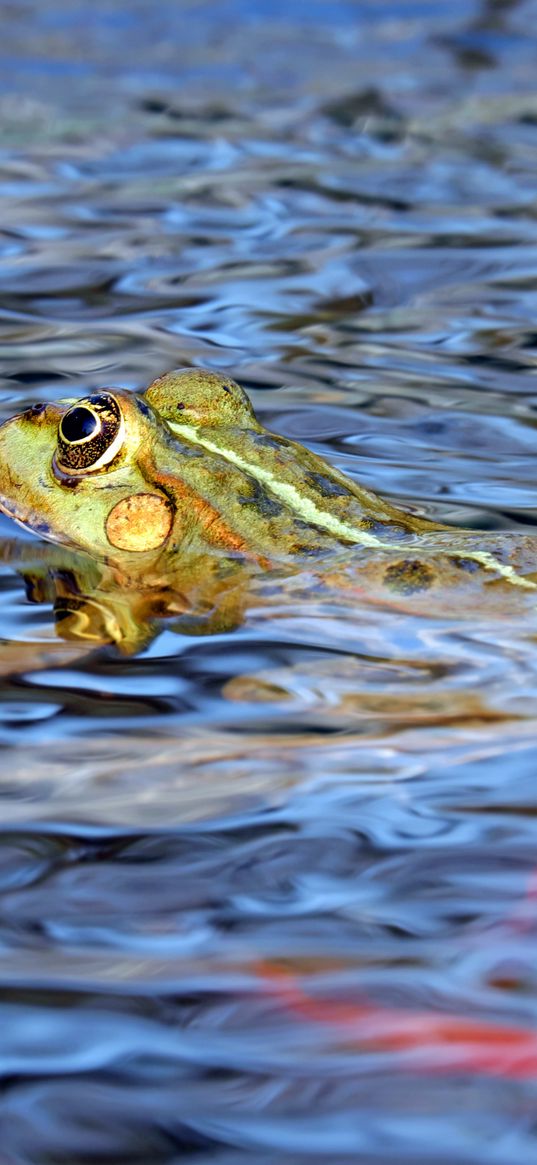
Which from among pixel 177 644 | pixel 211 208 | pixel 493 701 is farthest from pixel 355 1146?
pixel 211 208

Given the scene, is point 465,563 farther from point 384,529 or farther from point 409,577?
point 384,529

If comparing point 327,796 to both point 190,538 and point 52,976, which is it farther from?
point 190,538

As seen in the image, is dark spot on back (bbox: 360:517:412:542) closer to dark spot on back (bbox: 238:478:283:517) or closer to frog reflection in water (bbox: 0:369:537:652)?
frog reflection in water (bbox: 0:369:537:652)

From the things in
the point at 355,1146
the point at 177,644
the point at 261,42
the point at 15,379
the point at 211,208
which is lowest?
the point at 355,1146

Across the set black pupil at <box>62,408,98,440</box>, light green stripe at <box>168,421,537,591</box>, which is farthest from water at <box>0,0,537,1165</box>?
black pupil at <box>62,408,98,440</box>

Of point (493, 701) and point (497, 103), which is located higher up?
point (497, 103)

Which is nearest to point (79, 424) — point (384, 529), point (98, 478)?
point (98, 478)

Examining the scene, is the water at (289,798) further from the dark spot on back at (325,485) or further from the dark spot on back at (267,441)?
the dark spot on back at (267,441)
